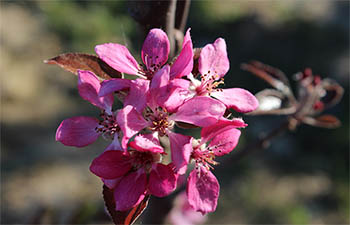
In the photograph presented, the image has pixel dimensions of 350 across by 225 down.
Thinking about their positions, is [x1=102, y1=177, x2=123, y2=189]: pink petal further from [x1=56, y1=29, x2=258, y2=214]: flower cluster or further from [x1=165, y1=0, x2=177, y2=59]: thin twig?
[x1=165, y1=0, x2=177, y2=59]: thin twig

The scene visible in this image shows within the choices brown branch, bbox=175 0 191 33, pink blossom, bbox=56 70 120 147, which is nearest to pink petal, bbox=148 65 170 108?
pink blossom, bbox=56 70 120 147

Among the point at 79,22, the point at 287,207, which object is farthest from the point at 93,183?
the point at 79,22

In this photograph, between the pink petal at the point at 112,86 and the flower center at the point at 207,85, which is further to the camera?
the flower center at the point at 207,85

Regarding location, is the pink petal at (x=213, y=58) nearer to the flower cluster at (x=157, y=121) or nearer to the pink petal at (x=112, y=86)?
the flower cluster at (x=157, y=121)

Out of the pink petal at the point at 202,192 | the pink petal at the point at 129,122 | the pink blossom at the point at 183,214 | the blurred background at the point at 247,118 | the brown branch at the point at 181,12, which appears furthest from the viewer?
the blurred background at the point at 247,118

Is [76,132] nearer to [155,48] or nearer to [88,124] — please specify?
[88,124]

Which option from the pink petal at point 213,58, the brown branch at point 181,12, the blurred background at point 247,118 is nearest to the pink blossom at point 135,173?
the pink petal at point 213,58
